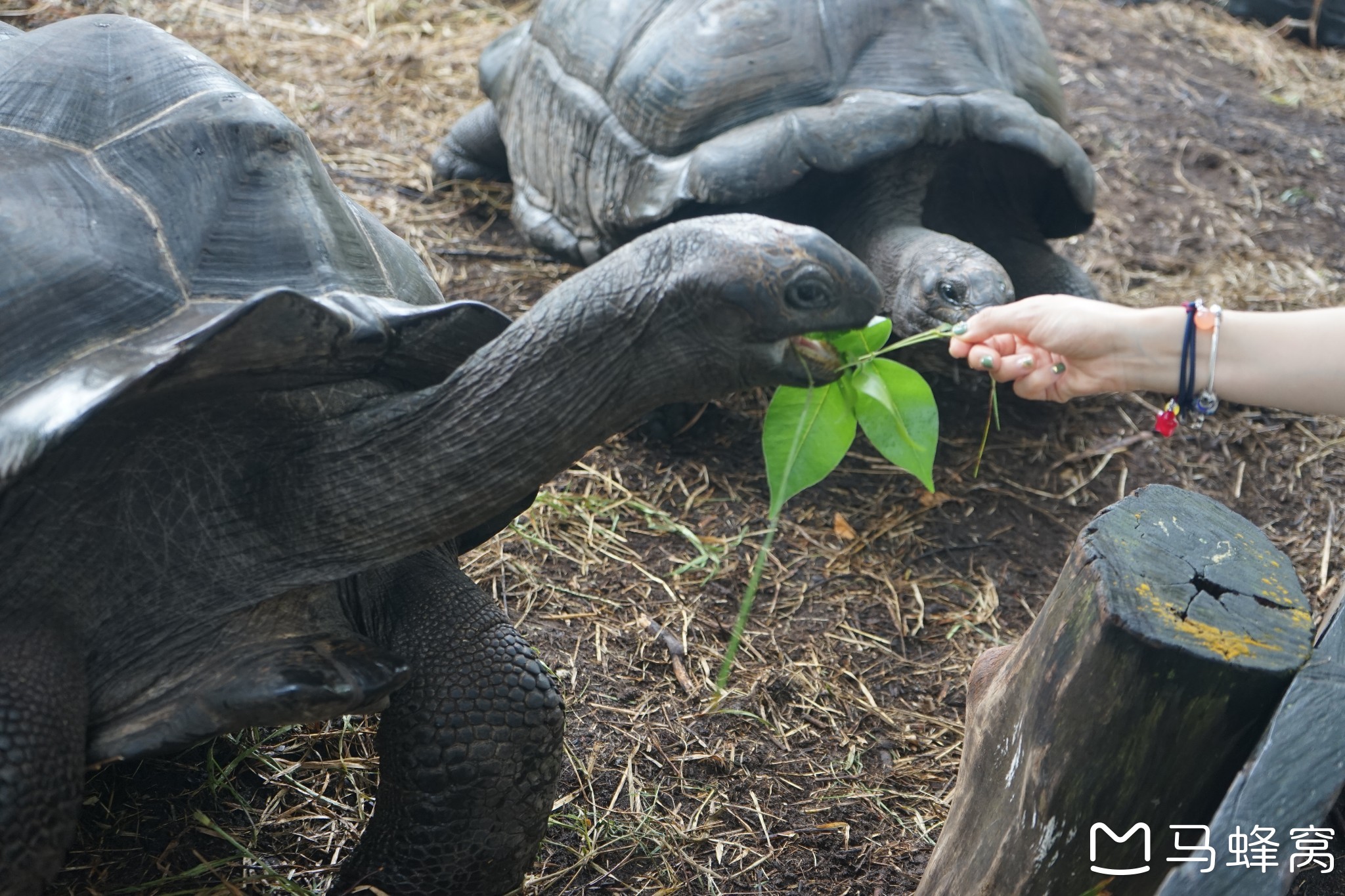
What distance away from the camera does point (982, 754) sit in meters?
1.93

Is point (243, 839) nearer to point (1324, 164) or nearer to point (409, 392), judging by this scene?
point (409, 392)

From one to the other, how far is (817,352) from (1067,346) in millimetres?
845

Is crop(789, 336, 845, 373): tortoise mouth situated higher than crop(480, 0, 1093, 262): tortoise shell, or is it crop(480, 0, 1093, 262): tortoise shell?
crop(789, 336, 845, 373): tortoise mouth

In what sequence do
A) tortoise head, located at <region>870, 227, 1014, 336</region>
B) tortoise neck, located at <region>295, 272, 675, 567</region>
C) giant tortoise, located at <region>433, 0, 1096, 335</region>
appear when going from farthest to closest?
1. giant tortoise, located at <region>433, 0, 1096, 335</region>
2. tortoise head, located at <region>870, 227, 1014, 336</region>
3. tortoise neck, located at <region>295, 272, 675, 567</region>

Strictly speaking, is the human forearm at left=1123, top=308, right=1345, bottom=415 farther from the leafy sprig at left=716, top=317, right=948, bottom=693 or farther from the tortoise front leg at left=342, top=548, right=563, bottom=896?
the tortoise front leg at left=342, top=548, right=563, bottom=896

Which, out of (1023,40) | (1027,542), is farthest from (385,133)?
(1027,542)

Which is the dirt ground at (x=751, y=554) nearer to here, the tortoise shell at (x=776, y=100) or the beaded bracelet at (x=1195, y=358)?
the tortoise shell at (x=776, y=100)

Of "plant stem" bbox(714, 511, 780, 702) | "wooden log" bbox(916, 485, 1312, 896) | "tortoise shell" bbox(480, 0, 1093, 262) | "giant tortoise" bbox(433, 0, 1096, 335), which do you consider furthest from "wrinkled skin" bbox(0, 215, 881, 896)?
"tortoise shell" bbox(480, 0, 1093, 262)

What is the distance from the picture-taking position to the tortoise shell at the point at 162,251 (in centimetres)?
167

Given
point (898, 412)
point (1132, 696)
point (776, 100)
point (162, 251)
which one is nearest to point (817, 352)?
point (898, 412)

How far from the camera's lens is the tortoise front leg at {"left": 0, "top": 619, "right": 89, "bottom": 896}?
1.62 meters

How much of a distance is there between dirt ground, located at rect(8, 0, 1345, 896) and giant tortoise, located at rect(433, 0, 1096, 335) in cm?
56

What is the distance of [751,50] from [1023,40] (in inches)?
46.7

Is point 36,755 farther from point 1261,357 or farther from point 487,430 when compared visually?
point 1261,357
